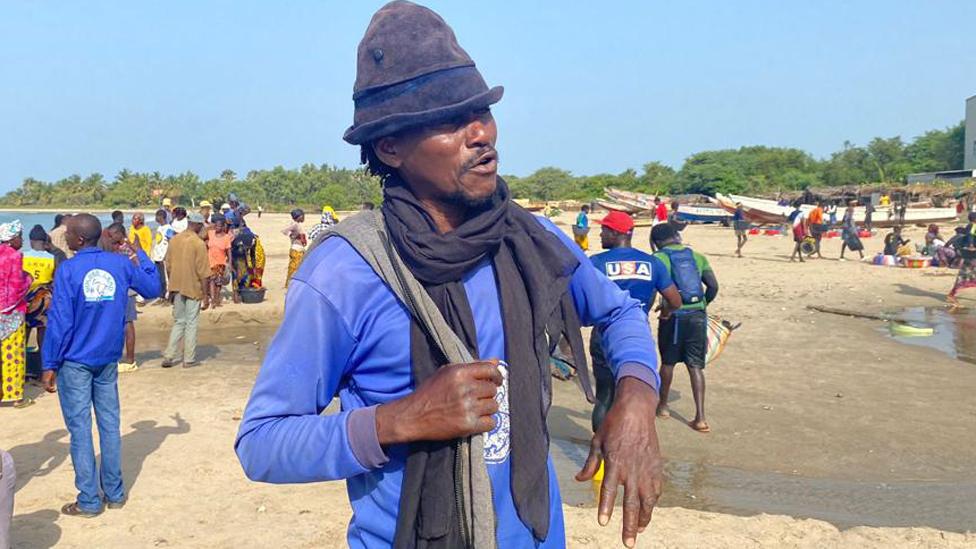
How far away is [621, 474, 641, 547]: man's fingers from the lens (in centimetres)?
151

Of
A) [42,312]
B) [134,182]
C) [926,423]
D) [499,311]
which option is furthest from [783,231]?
[134,182]

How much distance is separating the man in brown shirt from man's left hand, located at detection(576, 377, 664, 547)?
28.1ft

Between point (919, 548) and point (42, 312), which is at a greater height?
point (42, 312)

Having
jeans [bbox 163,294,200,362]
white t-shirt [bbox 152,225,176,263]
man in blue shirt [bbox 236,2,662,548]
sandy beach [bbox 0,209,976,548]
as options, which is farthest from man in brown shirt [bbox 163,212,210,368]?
man in blue shirt [bbox 236,2,662,548]

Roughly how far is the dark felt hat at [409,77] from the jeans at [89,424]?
422cm

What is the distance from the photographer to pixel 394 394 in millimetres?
1563

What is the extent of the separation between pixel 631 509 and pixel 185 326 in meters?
9.05

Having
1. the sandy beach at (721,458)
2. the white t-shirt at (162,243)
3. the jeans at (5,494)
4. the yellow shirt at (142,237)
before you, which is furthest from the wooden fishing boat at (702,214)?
the jeans at (5,494)

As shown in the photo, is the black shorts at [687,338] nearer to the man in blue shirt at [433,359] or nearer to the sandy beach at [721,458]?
the sandy beach at [721,458]

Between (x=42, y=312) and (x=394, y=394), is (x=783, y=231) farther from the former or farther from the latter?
(x=394, y=394)

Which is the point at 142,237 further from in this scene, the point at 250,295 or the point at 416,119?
the point at 416,119

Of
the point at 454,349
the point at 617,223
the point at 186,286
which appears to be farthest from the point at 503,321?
the point at 186,286

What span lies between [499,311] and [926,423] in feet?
23.1

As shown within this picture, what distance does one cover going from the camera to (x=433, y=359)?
153 cm
